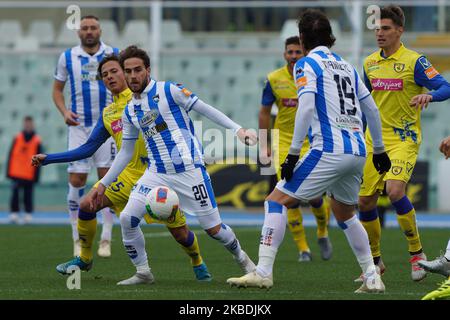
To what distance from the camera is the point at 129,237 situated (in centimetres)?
842

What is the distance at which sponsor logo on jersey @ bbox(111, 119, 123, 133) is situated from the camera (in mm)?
9477

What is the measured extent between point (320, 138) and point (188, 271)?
2791 millimetres

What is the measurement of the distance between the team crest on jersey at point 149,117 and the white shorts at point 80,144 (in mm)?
3062

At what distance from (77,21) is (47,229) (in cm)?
566

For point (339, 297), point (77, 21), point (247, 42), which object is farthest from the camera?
point (247, 42)

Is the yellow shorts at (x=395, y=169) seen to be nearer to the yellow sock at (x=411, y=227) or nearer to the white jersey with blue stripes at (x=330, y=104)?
the yellow sock at (x=411, y=227)

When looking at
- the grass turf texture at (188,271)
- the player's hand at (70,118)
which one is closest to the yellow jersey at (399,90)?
the grass turf texture at (188,271)

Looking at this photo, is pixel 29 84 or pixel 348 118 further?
pixel 29 84

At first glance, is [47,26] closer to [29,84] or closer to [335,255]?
[29,84]

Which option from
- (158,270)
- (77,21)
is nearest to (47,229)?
(77,21)

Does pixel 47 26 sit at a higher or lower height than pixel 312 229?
higher

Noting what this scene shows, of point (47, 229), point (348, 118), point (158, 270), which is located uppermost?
point (348, 118)

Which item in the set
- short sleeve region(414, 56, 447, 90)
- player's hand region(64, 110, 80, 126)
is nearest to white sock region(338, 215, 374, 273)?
short sleeve region(414, 56, 447, 90)
